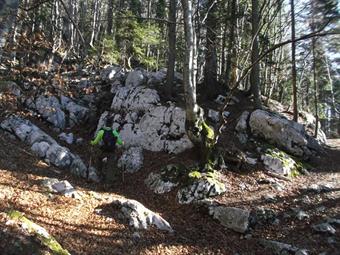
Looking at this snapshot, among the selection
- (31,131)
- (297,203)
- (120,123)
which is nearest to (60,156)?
(31,131)

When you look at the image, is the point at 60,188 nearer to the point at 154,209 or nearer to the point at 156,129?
the point at 154,209

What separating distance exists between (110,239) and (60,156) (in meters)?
5.46

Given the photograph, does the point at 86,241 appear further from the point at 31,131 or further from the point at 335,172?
the point at 335,172

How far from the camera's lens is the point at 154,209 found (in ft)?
30.9

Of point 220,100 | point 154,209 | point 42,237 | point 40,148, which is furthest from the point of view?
point 220,100

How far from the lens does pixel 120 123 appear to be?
14.6 meters

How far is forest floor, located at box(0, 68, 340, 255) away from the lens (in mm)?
6711

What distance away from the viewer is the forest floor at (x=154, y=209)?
671cm

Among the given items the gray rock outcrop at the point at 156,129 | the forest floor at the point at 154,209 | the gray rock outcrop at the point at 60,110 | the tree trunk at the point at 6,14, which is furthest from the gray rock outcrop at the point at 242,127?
the tree trunk at the point at 6,14

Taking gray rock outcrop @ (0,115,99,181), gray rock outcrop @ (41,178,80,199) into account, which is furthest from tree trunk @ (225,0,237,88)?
gray rock outcrop @ (41,178,80,199)

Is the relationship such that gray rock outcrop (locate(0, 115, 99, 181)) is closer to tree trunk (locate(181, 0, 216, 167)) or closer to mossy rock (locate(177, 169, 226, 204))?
mossy rock (locate(177, 169, 226, 204))

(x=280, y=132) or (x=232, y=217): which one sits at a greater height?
(x=280, y=132)

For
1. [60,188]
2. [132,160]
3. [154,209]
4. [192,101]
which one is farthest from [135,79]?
[60,188]

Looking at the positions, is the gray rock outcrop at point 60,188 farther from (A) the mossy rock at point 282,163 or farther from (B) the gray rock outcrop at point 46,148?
(A) the mossy rock at point 282,163
